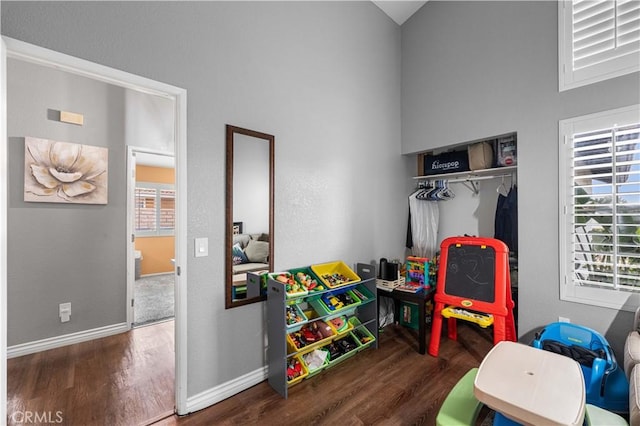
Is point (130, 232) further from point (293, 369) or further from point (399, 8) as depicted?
point (399, 8)

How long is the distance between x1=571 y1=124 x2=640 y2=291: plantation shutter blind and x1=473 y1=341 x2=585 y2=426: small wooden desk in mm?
1495

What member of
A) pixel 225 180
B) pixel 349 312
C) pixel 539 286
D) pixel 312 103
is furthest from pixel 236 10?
pixel 539 286

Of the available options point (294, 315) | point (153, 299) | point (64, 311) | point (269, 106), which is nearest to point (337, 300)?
point (294, 315)

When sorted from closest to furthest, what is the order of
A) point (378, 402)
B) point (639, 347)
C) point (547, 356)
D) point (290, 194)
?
point (547, 356)
point (639, 347)
point (378, 402)
point (290, 194)

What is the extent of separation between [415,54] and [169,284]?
5781mm

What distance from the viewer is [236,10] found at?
86.8 inches

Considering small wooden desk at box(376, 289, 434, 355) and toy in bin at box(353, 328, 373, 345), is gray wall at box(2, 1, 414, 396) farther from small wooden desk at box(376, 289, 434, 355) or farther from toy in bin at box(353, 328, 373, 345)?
toy in bin at box(353, 328, 373, 345)

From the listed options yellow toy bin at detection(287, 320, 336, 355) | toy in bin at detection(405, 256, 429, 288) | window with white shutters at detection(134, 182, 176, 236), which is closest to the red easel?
toy in bin at detection(405, 256, 429, 288)

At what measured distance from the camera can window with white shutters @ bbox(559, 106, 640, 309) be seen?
6.96 ft

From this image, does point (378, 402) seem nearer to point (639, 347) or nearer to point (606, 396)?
point (606, 396)

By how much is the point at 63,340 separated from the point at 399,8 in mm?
5271

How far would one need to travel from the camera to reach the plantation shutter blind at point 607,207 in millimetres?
2113

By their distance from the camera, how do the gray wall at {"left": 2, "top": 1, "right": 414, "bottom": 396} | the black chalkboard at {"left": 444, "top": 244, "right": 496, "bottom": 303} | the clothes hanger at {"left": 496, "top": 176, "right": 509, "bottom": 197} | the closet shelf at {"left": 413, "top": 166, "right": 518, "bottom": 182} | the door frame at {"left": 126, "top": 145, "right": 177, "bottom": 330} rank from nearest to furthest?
1. the gray wall at {"left": 2, "top": 1, "right": 414, "bottom": 396}
2. the black chalkboard at {"left": 444, "top": 244, "right": 496, "bottom": 303}
3. the closet shelf at {"left": 413, "top": 166, "right": 518, "bottom": 182}
4. the clothes hanger at {"left": 496, "top": 176, "right": 509, "bottom": 197}
5. the door frame at {"left": 126, "top": 145, "right": 177, "bottom": 330}

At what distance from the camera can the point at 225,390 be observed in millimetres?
2102
